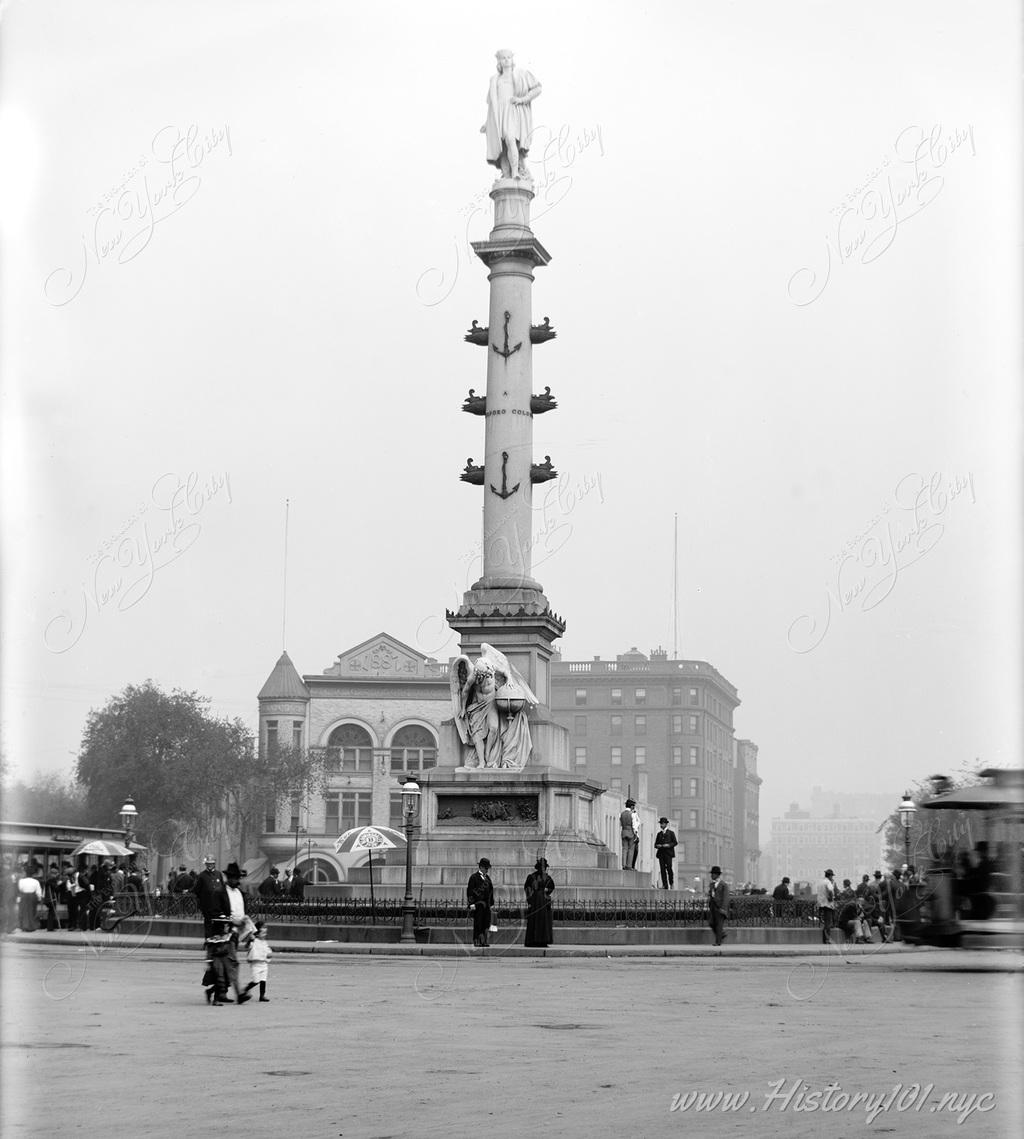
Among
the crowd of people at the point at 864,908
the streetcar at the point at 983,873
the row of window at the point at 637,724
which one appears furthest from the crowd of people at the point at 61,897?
the row of window at the point at 637,724

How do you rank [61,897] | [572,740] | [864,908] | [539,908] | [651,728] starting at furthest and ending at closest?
[651,728], [572,740], [61,897], [864,908], [539,908]

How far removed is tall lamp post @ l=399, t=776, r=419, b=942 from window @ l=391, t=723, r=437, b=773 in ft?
243

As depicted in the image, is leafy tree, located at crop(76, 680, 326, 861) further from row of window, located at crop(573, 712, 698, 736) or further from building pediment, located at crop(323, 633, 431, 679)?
row of window, located at crop(573, 712, 698, 736)

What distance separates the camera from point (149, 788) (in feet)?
294

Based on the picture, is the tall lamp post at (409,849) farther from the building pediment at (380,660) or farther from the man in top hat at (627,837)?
the building pediment at (380,660)

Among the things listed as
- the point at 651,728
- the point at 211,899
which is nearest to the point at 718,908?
the point at 211,899

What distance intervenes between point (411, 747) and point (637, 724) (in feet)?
108

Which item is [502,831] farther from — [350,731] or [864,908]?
[350,731]

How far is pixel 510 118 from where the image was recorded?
4169cm

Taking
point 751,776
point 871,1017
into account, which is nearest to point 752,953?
point 871,1017

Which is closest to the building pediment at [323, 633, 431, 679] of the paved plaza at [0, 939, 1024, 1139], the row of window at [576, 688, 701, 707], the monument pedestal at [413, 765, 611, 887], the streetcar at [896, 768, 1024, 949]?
the row of window at [576, 688, 701, 707]

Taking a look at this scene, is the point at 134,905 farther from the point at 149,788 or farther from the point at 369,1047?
the point at 149,788

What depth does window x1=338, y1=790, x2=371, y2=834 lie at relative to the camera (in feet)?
365

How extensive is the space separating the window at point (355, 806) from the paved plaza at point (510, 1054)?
8637cm
